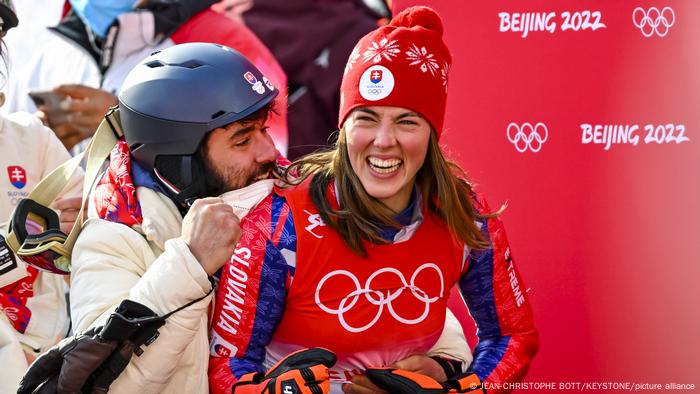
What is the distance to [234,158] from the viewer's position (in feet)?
11.8

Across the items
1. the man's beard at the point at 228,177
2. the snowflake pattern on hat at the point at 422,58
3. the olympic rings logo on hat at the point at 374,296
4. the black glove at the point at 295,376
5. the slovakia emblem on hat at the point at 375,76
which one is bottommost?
the black glove at the point at 295,376

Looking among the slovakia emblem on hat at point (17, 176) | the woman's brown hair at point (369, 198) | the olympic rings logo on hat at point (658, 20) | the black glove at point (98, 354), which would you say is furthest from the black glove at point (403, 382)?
the slovakia emblem on hat at point (17, 176)

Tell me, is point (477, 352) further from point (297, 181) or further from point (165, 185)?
point (165, 185)

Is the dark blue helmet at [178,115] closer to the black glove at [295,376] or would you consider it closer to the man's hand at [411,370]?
the black glove at [295,376]

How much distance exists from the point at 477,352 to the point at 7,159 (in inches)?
84.1

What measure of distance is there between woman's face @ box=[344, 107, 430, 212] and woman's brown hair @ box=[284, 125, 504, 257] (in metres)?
0.06

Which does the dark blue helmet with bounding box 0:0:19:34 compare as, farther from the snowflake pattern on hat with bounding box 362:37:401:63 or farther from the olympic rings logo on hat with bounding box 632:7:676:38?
the olympic rings logo on hat with bounding box 632:7:676:38

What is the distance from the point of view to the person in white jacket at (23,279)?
3.94 m

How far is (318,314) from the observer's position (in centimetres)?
340

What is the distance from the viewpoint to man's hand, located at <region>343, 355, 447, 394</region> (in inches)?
135

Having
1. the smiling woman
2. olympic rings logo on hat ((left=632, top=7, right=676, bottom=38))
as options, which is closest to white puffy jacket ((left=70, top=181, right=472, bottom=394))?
the smiling woman

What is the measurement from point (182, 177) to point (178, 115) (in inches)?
8.1

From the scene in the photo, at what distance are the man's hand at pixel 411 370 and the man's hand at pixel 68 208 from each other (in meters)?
1.13

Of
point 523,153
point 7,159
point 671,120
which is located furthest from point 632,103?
point 7,159
